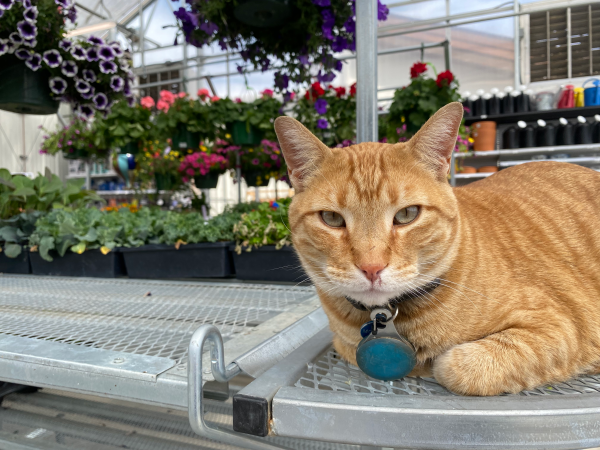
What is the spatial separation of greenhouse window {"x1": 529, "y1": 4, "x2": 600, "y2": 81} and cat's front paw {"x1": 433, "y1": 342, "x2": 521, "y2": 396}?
7.04 meters

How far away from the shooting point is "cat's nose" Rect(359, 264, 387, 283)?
0.82 m

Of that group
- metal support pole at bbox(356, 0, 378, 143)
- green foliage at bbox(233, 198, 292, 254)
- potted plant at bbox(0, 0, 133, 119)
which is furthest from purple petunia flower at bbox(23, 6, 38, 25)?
metal support pole at bbox(356, 0, 378, 143)

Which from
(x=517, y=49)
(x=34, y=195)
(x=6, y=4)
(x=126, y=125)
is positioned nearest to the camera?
(x=6, y=4)

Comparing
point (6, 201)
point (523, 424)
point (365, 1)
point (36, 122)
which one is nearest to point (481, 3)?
point (365, 1)

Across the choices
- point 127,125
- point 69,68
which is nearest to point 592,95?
point 127,125

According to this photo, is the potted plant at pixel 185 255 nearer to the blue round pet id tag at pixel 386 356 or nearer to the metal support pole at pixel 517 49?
the blue round pet id tag at pixel 386 356

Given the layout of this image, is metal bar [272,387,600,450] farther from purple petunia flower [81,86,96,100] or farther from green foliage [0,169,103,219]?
green foliage [0,169,103,219]

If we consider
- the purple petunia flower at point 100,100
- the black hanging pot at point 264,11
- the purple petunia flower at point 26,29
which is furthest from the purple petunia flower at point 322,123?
the purple petunia flower at point 26,29

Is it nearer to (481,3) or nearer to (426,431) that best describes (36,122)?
(481,3)

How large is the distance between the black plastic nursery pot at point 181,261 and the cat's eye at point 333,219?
4.43 feet

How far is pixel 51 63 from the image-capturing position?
227 centimetres

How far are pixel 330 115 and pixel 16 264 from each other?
2.31 meters

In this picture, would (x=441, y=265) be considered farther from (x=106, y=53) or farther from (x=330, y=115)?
(x=106, y=53)

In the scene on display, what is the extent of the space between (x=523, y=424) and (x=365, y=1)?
1222mm
